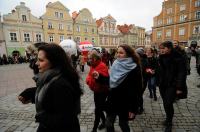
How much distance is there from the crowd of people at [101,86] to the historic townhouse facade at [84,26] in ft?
123

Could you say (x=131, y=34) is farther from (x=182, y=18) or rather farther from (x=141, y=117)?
(x=141, y=117)

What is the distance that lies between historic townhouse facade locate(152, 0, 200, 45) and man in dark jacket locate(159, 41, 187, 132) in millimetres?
39492

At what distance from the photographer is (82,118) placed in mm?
4191

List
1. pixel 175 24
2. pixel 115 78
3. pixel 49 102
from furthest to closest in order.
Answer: pixel 175 24, pixel 115 78, pixel 49 102

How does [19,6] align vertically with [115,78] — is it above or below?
above

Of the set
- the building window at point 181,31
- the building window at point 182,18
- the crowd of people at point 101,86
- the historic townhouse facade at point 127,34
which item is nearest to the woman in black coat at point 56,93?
the crowd of people at point 101,86

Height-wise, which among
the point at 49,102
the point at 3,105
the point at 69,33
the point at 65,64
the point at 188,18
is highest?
the point at 188,18

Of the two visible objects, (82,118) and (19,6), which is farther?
(19,6)

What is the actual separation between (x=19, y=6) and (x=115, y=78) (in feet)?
116

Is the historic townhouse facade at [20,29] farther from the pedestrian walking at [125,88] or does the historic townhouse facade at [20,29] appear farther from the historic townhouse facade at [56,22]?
the pedestrian walking at [125,88]

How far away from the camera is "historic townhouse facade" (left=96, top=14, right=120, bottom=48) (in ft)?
148

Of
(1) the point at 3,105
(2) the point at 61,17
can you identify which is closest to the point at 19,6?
(2) the point at 61,17

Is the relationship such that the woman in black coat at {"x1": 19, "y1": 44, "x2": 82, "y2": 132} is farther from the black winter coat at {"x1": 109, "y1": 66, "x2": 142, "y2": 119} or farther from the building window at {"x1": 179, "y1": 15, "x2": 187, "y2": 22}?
the building window at {"x1": 179, "y1": 15, "x2": 187, "y2": 22}

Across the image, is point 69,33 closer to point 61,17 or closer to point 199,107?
point 61,17
